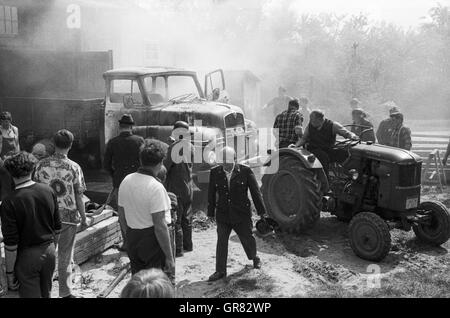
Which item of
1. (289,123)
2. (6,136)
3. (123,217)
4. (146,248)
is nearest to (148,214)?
(146,248)

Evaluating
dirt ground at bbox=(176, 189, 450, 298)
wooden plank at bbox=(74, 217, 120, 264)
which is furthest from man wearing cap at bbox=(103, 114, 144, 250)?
dirt ground at bbox=(176, 189, 450, 298)

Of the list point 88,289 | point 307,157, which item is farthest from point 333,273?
point 88,289

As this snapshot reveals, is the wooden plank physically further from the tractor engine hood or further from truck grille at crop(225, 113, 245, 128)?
the tractor engine hood

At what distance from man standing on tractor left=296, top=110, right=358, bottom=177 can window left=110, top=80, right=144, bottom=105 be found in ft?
11.4

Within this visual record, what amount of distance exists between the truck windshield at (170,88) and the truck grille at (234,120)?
97cm

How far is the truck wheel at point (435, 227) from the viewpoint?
671 centimetres

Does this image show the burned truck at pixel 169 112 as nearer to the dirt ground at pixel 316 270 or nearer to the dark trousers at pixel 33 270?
the dirt ground at pixel 316 270

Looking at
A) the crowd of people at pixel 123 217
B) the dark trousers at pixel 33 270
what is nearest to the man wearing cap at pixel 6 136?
the crowd of people at pixel 123 217

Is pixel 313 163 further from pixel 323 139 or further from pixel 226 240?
pixel 226 240

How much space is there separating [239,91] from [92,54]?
9.69 meters

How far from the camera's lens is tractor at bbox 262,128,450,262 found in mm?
6402

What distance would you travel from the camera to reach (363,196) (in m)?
6.87
